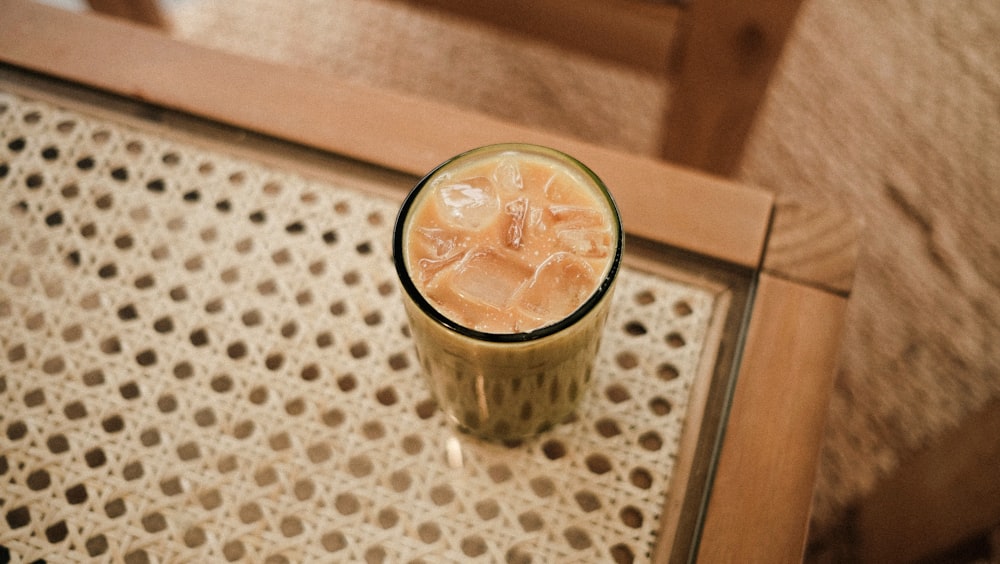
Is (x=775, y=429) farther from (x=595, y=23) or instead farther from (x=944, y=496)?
(x=595, y=23)

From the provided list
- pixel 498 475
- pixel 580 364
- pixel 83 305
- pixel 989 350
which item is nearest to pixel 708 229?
pixel 580 364

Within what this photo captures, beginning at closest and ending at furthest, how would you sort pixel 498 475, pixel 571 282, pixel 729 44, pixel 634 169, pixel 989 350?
pixel 571 282
pixel 498 475
pixel 634 169
pixel 729 44
pixel 989 350

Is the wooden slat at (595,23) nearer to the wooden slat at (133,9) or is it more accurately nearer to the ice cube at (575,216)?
the wooden slat at (133,9)

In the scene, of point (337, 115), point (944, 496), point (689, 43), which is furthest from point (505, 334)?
point (689, 43)

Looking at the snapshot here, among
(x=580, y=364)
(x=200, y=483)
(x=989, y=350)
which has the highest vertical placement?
(x=580, y=364)

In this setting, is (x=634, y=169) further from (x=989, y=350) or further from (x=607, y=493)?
(x=989, y=350)

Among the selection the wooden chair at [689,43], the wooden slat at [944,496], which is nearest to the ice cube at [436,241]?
the wooden slat at [944,496]

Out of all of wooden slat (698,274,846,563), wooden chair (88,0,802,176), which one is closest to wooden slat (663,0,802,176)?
wooden chair (88,0,802,176)
